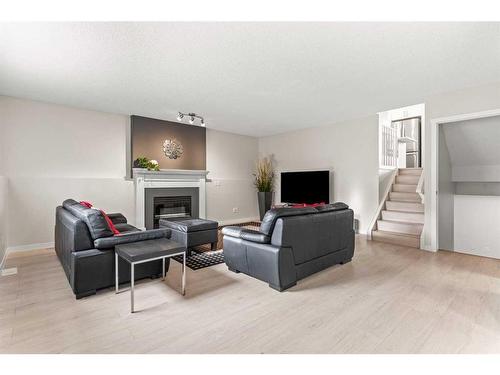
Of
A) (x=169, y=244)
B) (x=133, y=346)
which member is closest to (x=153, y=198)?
(x=169, y=244)

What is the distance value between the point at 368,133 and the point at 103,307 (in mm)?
5349

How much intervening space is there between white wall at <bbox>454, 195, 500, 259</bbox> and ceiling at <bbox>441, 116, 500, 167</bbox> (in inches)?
33.3

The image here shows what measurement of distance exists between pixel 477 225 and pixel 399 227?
3.68ft

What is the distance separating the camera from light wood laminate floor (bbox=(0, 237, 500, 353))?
1787 mm

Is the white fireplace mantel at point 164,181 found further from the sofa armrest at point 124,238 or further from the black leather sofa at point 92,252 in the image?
the sofa armrest at point 124,238

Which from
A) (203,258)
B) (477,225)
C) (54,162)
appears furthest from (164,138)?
(477,225)

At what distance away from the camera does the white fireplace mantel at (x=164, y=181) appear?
17.5 ft

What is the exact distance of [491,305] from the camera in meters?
2.37

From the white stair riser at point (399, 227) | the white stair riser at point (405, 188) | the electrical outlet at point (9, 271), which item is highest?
the white stair riser at point (405, 188)

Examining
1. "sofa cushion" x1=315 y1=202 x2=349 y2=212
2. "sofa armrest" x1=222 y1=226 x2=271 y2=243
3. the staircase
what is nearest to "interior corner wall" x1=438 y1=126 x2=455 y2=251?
the staircase

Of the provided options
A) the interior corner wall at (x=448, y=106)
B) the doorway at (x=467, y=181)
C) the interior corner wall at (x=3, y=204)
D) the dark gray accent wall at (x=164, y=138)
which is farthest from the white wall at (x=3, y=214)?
the doorway at (x=467, y=181)

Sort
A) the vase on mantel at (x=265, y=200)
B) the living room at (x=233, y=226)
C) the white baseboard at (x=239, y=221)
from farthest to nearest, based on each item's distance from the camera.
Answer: the vase on mantel at (x=265, y=200), the white baseboard at (x=239, y=221), the living room at (x=233, y=226)

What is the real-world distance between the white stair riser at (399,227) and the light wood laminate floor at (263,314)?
4.84 feet
